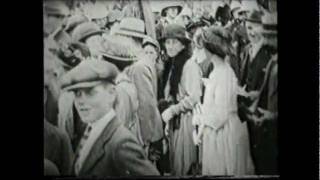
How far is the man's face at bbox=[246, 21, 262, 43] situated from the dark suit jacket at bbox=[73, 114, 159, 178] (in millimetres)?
1182

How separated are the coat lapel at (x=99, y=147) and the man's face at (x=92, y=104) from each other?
0.11m

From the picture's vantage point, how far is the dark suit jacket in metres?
3.65

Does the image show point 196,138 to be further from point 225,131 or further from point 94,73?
point 94,73

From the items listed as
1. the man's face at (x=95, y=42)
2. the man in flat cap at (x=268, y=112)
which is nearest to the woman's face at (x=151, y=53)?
the man's face at (x=95, y=42)

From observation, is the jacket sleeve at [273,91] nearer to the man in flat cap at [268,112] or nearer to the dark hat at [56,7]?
the man in flat cap at [268,112]

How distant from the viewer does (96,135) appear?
3654 millimetres

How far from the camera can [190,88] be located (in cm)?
369

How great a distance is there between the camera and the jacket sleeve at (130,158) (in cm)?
365

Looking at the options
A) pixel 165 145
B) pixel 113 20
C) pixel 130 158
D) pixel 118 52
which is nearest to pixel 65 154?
pixel 130 158
